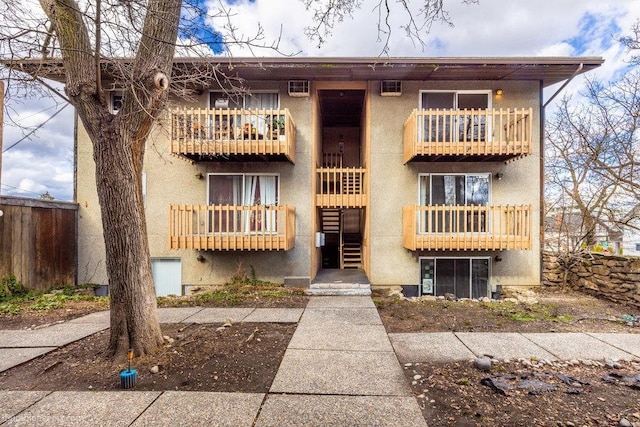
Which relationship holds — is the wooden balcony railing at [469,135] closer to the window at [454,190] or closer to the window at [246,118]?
the window at [454,190]

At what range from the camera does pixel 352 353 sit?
3836mm

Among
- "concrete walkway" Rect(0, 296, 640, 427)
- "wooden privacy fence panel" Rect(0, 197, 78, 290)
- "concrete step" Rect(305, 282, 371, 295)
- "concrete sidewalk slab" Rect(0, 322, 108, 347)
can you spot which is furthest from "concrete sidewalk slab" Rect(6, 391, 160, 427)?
"wooden privacy fence panel" Rect(0, 197, 78, 290)

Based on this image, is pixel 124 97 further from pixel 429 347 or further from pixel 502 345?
pixel 502 345

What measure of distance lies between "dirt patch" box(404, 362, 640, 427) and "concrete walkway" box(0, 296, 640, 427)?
212 millimetres

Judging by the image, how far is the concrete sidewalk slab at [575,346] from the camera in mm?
3805

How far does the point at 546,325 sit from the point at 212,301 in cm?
654

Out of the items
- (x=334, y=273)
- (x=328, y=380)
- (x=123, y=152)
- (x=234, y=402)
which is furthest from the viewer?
(x=334, y=273)

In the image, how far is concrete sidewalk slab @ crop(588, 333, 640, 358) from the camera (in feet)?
13.2

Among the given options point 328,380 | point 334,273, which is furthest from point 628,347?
point 334,273

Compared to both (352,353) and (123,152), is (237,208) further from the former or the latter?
(352,353)

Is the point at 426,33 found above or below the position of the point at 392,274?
above

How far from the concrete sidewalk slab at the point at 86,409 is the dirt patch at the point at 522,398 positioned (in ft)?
8.48

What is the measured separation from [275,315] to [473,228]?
5511 millimetres

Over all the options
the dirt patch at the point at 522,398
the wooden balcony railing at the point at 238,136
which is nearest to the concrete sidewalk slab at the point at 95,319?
the wooden balcony railing at the point at 238,136
